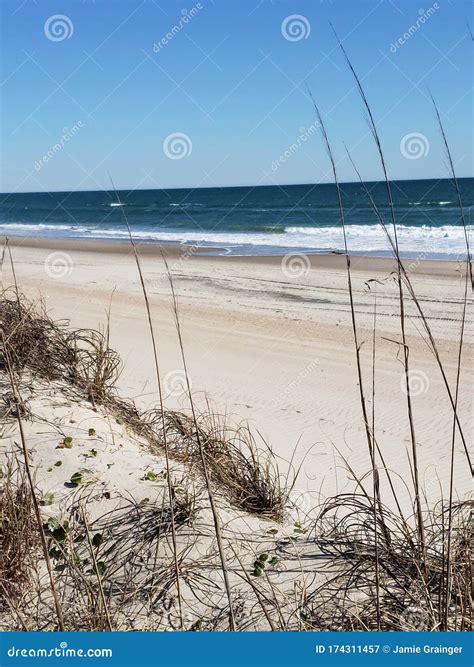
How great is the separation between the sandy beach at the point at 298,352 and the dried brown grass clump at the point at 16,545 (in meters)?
1.72

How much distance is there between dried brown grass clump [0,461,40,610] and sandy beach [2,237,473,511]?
172 centimetres

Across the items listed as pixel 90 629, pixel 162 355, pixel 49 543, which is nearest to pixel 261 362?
pixel 162 355

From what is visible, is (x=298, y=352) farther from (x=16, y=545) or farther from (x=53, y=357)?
(x=16, y=545)

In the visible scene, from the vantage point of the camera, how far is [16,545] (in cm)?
284

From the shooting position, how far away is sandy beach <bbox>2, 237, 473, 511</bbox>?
18.5 feet

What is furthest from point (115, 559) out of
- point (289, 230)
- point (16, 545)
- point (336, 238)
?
point (289, 230)

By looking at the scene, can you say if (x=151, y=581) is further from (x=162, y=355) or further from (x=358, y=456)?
(x=162, y=355)

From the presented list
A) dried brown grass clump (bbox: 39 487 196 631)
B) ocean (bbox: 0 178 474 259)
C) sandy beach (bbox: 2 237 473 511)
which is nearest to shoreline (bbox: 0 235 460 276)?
sandy beach (bbox: 2 237 473 511)

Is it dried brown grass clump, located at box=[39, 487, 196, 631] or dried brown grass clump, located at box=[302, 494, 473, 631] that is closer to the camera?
dried brown grass clump, located at box=[302, 494, 473, 631]

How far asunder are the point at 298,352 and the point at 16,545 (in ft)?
21.5

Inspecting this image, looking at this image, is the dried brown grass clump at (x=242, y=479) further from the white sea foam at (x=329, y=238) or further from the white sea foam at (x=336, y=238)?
the white sea foam at (x=336, y=238)

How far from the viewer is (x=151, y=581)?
288 cm

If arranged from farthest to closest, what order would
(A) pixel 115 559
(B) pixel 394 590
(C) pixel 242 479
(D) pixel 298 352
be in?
1. (D) pixel 298 352
2. (C) pixel 242 479
3. (A) pixel 115 559
4. (B) pixel 394 590

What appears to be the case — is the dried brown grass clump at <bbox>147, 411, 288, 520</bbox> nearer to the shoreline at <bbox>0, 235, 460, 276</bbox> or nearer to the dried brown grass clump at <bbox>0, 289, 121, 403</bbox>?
the dried brown grass clump at <bbox>0, 289, 121, 403</bbox>
